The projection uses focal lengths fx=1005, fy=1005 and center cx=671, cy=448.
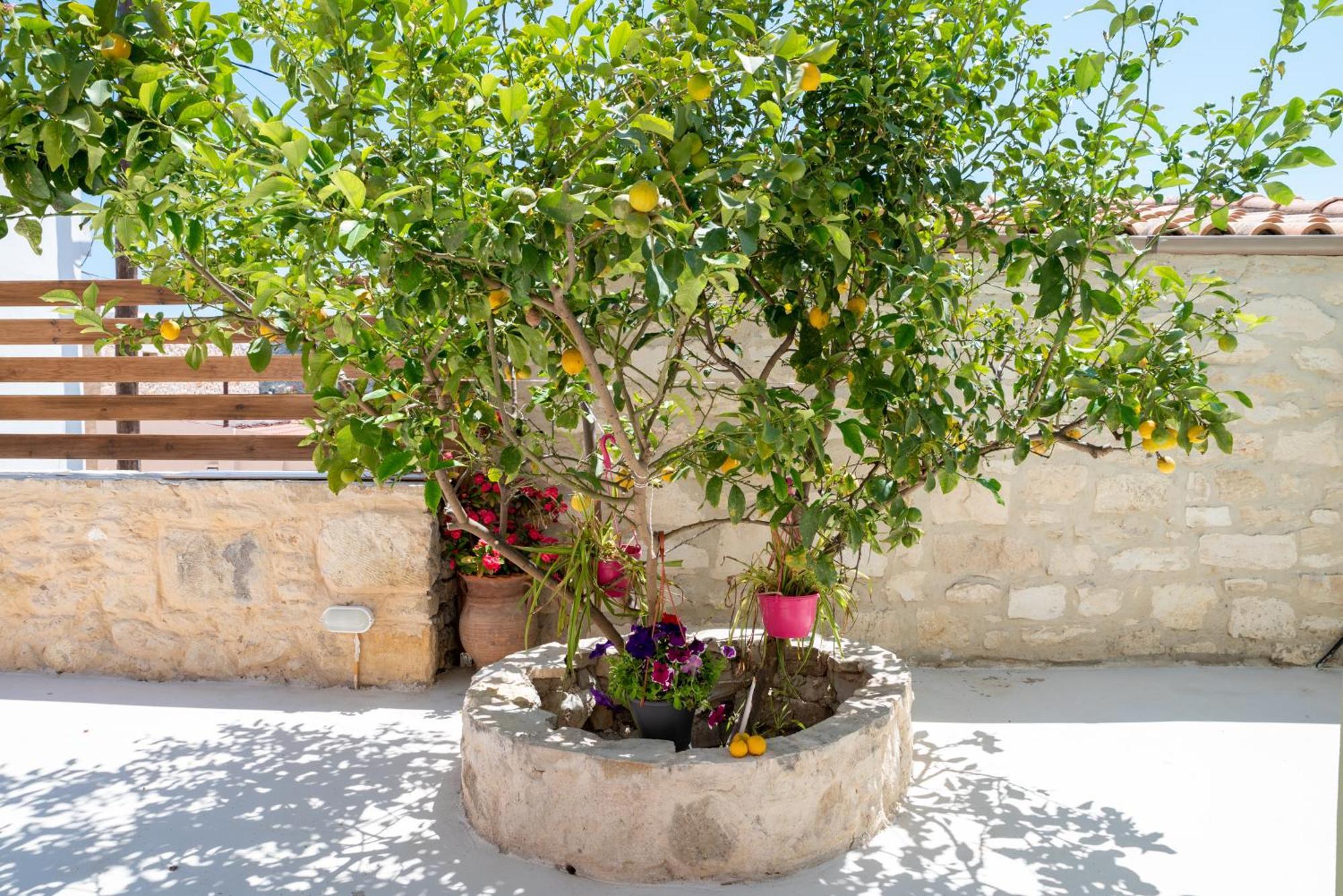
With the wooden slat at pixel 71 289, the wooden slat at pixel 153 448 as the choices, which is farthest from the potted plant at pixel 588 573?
the wooden slat at pixel 71 289

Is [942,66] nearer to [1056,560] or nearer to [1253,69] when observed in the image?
[1253,69]

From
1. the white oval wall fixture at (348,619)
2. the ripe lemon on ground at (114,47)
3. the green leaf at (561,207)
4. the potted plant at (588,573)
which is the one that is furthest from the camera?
the white oval wall fixture at (348,619)

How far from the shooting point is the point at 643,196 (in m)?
1.65

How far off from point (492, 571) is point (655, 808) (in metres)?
1.79

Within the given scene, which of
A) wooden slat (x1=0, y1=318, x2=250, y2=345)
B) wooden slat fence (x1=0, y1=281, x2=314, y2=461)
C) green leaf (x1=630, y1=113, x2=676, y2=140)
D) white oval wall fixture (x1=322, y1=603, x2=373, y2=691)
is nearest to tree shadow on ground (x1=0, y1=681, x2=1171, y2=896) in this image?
white oval wall fixture (x1=322, y1=603, x2=373, y2=691)

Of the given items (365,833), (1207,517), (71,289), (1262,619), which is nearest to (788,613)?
(365,833)

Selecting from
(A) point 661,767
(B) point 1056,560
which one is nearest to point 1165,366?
(A) point 661,767

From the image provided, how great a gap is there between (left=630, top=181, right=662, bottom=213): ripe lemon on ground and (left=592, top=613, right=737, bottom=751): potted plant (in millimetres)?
1476

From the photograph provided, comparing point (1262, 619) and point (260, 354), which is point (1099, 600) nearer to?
point (1262, 619)

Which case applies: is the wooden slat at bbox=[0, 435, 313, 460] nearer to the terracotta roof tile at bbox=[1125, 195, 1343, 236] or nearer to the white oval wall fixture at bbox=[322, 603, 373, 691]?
the white oval wall fixture at bbox=[322, 603, 373, 691]

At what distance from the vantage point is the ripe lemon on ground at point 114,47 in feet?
5.96

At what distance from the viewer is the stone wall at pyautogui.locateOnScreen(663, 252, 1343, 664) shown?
418 cm

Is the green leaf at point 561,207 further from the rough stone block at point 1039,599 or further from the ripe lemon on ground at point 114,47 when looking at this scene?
the rough stone block at point 1039,599

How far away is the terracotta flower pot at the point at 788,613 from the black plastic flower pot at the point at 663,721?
0.39 meters
